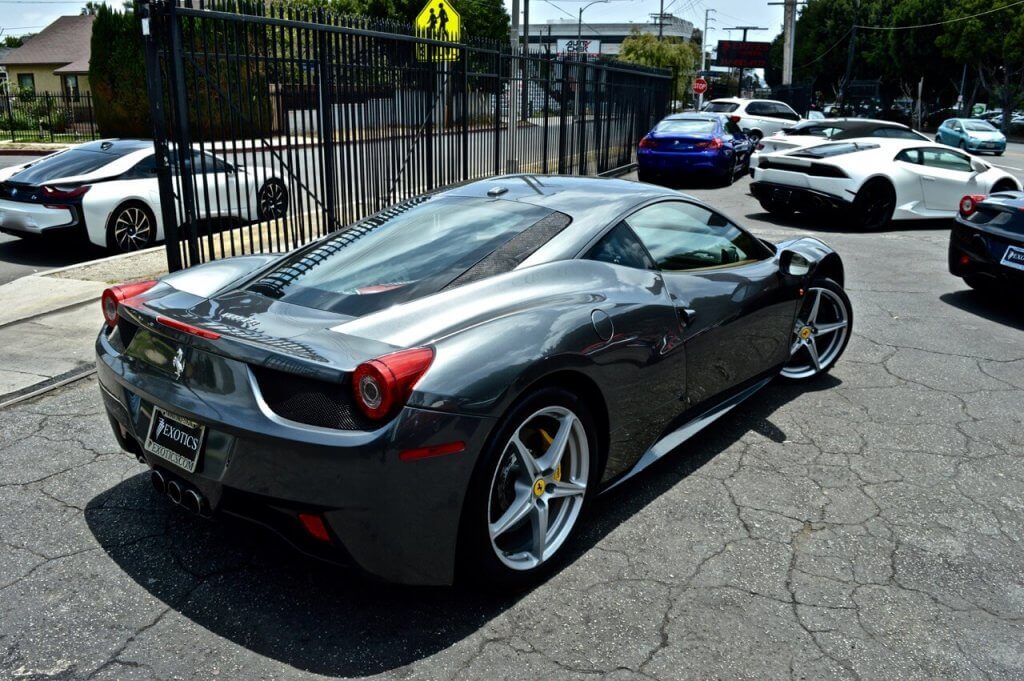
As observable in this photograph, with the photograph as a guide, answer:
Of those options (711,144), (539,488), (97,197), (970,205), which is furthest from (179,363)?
(711,144)

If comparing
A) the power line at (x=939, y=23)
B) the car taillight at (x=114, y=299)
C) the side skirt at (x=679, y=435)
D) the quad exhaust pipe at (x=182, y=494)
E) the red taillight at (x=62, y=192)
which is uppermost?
the power line at (x=939, y=23)

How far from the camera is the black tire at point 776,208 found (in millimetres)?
12434

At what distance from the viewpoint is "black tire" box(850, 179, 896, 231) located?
38.8 feet

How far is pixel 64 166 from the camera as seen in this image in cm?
996

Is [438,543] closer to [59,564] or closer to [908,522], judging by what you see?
[59,564]

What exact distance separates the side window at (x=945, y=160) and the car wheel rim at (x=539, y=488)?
35.9ft

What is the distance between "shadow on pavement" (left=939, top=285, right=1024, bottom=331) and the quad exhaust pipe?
22.2ft

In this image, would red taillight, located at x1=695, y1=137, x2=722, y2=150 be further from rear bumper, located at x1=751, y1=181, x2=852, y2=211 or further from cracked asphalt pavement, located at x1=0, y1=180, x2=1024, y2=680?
cracked asphalt pavement, located at x1=0, y1=180, x2=1024, y2=680

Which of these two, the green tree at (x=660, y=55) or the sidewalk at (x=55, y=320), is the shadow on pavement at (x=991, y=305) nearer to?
the sidewalk at (x=55, y=320)

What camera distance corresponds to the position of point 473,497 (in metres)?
2.78

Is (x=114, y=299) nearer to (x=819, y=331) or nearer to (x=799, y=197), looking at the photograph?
(x=819, y=331)

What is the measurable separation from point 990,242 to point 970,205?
61 centimetres

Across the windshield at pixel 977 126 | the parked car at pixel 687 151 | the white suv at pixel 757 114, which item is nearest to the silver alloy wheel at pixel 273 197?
the parked car at pixel 687 151

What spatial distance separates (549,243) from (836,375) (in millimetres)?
3054
